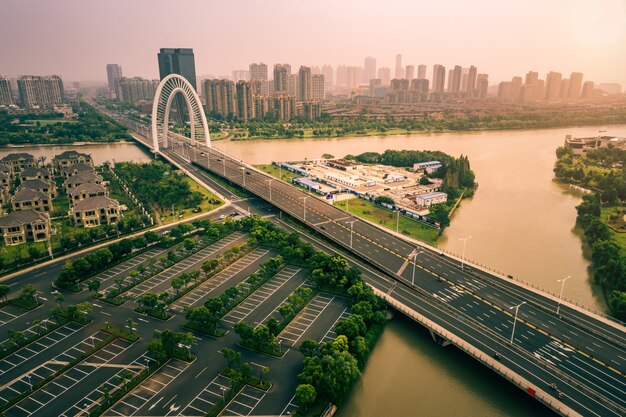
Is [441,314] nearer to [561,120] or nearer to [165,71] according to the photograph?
[561,120]

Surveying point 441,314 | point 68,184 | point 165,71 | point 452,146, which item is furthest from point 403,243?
point 165,71

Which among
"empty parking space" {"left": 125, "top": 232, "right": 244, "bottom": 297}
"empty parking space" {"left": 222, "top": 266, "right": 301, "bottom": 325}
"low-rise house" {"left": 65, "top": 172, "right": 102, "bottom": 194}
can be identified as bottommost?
"empty parking space" {"left": 222, "top": 266, "right": 301, "bottom": 325}

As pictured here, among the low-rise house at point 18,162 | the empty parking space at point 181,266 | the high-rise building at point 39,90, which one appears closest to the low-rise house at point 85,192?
the empty parking space at point 181,266

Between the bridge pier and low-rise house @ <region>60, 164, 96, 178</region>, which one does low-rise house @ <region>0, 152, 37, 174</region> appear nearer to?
low-rise house @ <region>60, 164, 96, 178</region>

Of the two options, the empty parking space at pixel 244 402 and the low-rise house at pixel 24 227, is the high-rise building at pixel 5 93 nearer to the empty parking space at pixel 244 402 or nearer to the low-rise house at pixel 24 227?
the low-rise house at pixel 24 227

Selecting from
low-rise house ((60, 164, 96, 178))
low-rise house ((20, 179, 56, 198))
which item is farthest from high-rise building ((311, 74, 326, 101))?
low-rise house ((20, 179, 56, 198))

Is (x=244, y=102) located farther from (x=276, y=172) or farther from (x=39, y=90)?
(x=39, y=90)
